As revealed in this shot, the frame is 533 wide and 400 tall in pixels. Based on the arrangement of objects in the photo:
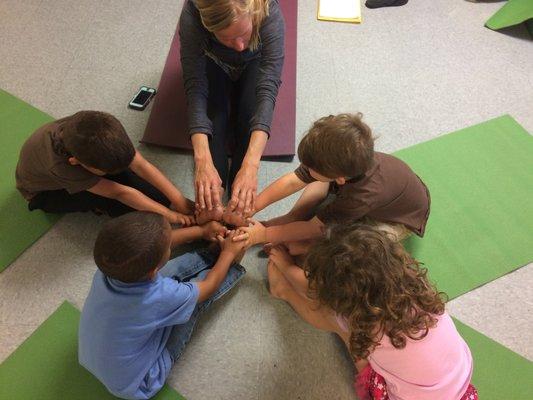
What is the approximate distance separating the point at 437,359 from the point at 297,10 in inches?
69.4

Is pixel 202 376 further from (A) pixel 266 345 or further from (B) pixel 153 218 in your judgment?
(B) pixel 153 218

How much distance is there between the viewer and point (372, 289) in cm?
82

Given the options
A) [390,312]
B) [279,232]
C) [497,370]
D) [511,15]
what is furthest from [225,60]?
[511,15]

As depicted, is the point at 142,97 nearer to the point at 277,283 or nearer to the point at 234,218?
the point at 234,218

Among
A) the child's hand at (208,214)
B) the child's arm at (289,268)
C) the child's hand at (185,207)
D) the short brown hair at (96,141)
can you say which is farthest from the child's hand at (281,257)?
the short brown hair at (96,141)

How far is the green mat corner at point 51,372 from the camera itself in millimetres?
1076

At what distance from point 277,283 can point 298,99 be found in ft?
2.82

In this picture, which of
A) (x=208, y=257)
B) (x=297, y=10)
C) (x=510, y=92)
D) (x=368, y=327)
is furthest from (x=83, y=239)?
(x=510, y=92)

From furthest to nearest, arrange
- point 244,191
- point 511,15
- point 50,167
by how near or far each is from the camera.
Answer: point 511,15
point 244,191
point 50,167

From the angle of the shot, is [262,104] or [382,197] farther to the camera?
[262,104]

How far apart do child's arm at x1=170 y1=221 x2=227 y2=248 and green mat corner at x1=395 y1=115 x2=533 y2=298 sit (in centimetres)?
66

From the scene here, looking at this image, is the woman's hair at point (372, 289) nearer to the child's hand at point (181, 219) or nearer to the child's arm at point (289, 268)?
the child's arm at point (289, 268)

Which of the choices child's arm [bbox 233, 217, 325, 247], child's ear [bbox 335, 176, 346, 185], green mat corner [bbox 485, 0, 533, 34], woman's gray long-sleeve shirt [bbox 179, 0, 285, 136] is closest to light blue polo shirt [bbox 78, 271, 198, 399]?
child's arm [bbox 233, 217, 325, 247]

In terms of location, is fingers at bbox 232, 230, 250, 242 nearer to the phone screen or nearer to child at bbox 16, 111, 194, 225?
child at bbox 16, 111, 194, 225
